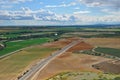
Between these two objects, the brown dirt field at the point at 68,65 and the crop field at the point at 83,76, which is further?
the brown dirt field at the point at 68,65

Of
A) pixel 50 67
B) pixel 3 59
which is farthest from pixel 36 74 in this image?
pixel 3 59

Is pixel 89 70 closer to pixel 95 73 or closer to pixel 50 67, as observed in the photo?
pixel 95 73

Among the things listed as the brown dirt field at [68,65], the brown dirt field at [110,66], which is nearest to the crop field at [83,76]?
the brown dirt field at [68,65]

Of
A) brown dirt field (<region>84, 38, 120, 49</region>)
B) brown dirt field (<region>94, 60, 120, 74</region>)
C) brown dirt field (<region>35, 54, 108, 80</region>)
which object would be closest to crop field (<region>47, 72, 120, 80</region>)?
brown dirt field (<region>35, 54, 108, 80</region>)

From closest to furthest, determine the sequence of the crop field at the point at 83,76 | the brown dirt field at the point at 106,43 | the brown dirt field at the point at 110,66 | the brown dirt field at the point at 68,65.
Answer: the crop field at the point at 83,76, the brown dirt field at the point at 68,65, the brown dirt field at the point at 110,66, the brown dirt field at the point at 106,43

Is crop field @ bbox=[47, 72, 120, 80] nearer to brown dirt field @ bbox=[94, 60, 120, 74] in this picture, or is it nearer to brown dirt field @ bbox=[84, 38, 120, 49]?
brown dirt field @ bbox=[94, 60, 120, 74]

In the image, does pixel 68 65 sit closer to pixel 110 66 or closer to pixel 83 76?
pixel 110 66

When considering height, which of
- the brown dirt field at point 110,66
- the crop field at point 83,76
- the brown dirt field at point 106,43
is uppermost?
the crop field at point 83,76

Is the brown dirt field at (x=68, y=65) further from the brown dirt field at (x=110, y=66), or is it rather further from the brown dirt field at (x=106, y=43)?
the brown dirt field at (x=106, y=43)

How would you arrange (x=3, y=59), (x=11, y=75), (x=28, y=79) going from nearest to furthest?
(x=28, y=79), (x=11, y=75), (x=3, y=59)

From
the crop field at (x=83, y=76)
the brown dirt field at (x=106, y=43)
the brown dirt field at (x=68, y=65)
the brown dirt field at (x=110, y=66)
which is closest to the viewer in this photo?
the crop field at (x=83, y=76)

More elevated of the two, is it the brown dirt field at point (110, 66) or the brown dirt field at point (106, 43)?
the brown dirt field at point (110, 66)
